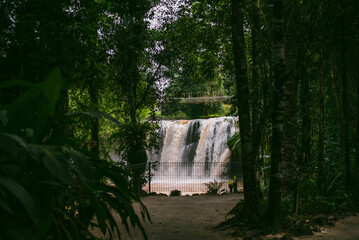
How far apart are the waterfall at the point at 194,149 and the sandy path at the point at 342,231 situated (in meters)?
11.5

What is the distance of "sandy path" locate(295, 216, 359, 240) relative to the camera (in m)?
4.20

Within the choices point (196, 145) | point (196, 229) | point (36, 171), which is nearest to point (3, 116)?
point (36, 171)

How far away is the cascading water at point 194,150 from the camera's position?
57.3ft

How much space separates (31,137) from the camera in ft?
5.52

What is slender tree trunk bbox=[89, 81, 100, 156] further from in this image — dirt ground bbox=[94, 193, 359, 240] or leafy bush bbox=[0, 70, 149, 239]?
leafy bush bbox=[0, 70, 149, 239]

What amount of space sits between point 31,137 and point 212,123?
59.7ft

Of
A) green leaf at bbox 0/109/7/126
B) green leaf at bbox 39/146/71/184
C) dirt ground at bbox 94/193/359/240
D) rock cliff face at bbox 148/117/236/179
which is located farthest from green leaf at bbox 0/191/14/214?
rock cliff face at bbox 148/117/236/179

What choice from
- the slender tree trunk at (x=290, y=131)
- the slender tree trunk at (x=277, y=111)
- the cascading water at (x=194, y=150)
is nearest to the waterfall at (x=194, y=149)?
the cascading water at (x=194, y=150)

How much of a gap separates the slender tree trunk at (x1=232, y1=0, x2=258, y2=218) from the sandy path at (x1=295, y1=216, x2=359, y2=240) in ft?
2.93

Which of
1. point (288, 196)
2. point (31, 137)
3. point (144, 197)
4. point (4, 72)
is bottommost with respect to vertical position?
point (144, 197)

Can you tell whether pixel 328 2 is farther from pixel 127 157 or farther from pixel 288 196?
pixel 127 157

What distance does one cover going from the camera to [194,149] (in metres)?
19.3

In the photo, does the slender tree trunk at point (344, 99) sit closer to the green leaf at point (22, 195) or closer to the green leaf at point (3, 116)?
the green leaf at point (3, 116)

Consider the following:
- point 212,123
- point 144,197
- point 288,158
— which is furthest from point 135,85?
point 212,123
